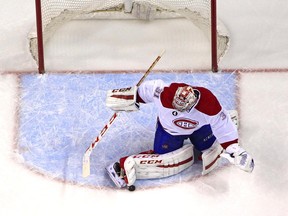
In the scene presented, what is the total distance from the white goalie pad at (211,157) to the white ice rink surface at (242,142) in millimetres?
60

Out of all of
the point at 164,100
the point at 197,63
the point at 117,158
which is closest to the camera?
the point at 164,100

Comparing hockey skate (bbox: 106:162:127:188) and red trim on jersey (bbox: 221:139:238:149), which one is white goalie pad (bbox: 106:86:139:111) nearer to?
hockey skate (bbox: 106:162:127:188)

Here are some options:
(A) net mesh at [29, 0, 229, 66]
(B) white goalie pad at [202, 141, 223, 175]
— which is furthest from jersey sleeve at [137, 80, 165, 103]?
(A) net mesh at [29, 0, 229, 66]

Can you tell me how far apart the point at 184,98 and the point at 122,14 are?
1477 mm

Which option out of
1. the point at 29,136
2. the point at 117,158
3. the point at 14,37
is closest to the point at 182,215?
the point at 117,158

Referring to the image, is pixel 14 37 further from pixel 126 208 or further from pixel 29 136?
pixel 126 208

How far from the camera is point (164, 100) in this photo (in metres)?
5.39

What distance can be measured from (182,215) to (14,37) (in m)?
1.81

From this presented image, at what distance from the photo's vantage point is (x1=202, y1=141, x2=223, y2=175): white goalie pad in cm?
561

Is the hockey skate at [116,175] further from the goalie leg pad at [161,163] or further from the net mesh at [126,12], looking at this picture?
the net mesh at [126,12]

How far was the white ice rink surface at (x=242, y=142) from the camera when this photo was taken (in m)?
5.55

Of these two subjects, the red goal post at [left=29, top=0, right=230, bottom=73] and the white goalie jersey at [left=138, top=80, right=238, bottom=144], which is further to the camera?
the red goal post at [left=29, top=0, right=230, bottom=73]

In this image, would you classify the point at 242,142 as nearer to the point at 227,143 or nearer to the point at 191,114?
the point at 227,143

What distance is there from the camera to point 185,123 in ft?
17.9
